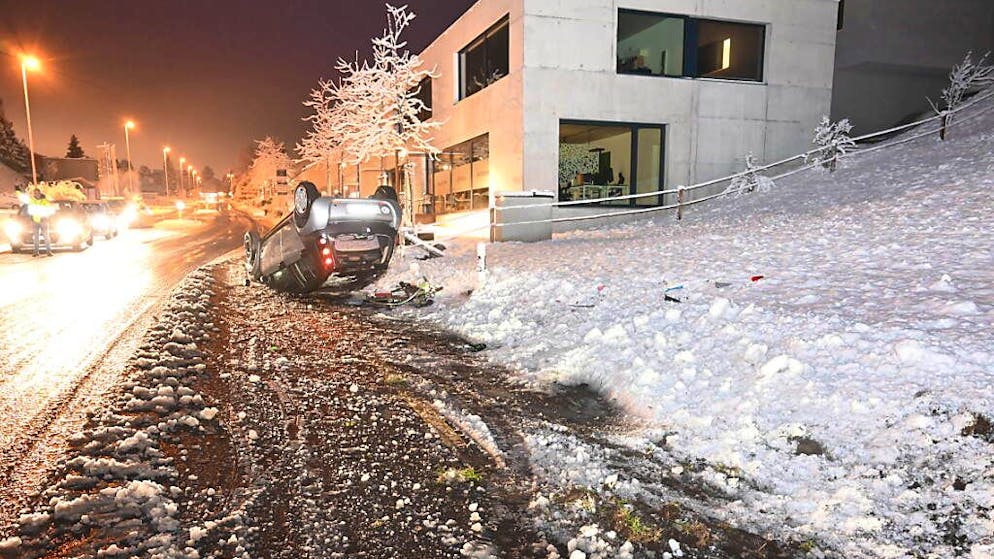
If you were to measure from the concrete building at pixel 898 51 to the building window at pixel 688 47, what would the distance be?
6.58m

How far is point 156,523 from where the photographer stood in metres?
2.91

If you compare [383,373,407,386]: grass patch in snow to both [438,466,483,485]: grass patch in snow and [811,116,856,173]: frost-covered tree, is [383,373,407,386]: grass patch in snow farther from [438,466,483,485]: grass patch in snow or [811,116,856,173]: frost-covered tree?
[811,116,856,173]: frost-covered tree

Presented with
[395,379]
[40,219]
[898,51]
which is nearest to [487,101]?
[40,219]

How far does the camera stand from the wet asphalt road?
3795 millimetres

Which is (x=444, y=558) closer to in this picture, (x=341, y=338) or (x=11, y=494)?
(x=11, y=494)

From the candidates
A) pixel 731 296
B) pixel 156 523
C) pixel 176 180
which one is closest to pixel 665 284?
pixel 731 296

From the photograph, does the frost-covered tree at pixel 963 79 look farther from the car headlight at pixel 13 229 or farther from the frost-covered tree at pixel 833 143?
the car headlight at pixel 13 229

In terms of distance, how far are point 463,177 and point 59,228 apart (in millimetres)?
14053

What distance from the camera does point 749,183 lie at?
16.1 m

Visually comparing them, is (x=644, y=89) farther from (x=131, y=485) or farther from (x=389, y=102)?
(x=131, y=485)

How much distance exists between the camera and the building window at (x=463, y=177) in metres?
19.6

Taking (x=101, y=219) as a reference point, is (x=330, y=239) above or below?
below

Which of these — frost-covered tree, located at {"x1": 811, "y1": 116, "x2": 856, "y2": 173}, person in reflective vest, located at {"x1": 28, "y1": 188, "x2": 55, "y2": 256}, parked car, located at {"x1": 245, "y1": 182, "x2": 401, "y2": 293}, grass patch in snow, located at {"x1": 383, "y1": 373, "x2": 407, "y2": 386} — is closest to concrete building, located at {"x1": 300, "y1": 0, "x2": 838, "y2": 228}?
frost-covered tree, located at {"x1": 811, "y1": 116, "x2": 856, "y2": 173}

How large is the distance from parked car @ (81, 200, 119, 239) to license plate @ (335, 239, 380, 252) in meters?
17.5
